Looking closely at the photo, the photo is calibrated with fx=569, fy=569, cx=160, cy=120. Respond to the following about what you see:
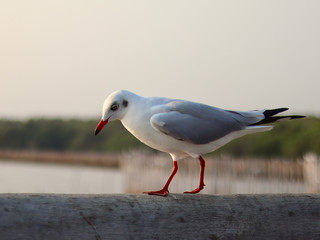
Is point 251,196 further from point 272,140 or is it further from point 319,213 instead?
point 272,140

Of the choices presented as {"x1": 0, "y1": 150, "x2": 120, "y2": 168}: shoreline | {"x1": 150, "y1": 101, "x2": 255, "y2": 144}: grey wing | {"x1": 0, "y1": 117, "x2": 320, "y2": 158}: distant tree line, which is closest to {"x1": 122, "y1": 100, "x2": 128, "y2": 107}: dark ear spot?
{"x1": 150, "y1": 101, "x2": 255, "y2": 144}: grey wing

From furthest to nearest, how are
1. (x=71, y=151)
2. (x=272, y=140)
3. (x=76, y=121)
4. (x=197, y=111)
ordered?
(x=76, y=121), (x=71, y=151), (x=272, y=140), (x=197, y=111)

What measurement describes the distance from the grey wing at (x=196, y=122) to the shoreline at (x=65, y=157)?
36.8 m

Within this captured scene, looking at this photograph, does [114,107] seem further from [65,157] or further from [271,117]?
[65,157]

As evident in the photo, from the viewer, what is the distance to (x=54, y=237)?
184 cm

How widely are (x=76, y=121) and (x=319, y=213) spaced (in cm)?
5204

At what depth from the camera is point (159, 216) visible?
6.85ft

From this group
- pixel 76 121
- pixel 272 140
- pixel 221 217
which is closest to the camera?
pixel 221 217

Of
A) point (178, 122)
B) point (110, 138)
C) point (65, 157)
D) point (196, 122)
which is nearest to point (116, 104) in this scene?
point (178, 122)

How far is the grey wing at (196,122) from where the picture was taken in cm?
258

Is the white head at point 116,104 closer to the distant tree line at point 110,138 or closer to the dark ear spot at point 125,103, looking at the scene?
the dark ear spot at point 125,103

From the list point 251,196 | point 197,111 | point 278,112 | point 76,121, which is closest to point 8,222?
point 251,196

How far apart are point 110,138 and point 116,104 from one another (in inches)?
1735

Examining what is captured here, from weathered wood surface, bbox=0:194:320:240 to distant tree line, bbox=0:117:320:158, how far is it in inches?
1148
